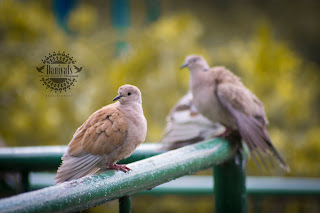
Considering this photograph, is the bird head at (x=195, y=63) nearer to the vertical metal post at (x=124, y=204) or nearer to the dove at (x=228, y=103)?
the dove at (x=228, y=103)

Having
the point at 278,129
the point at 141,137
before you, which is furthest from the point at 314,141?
the point at 141,137

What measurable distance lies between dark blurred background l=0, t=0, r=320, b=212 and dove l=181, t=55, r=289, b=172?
0.81 feet

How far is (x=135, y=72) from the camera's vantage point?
1632 millimetres

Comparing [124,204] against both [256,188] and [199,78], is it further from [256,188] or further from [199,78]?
[256,188]

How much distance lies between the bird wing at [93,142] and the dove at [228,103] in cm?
89

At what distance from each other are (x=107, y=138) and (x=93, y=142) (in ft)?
0.14

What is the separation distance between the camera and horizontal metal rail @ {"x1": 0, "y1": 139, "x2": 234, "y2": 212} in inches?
28.2

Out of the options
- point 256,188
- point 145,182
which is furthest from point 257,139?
point 145,182

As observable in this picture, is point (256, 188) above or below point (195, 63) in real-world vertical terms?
below

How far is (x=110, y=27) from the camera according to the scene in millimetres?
4121

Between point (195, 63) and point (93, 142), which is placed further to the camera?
point (195, 63)

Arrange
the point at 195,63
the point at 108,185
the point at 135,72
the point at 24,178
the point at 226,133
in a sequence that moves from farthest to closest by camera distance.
Result: the point at 195,63, the point at 226,133, the point at 135,72, the point at 24,178, the point at 108,185
